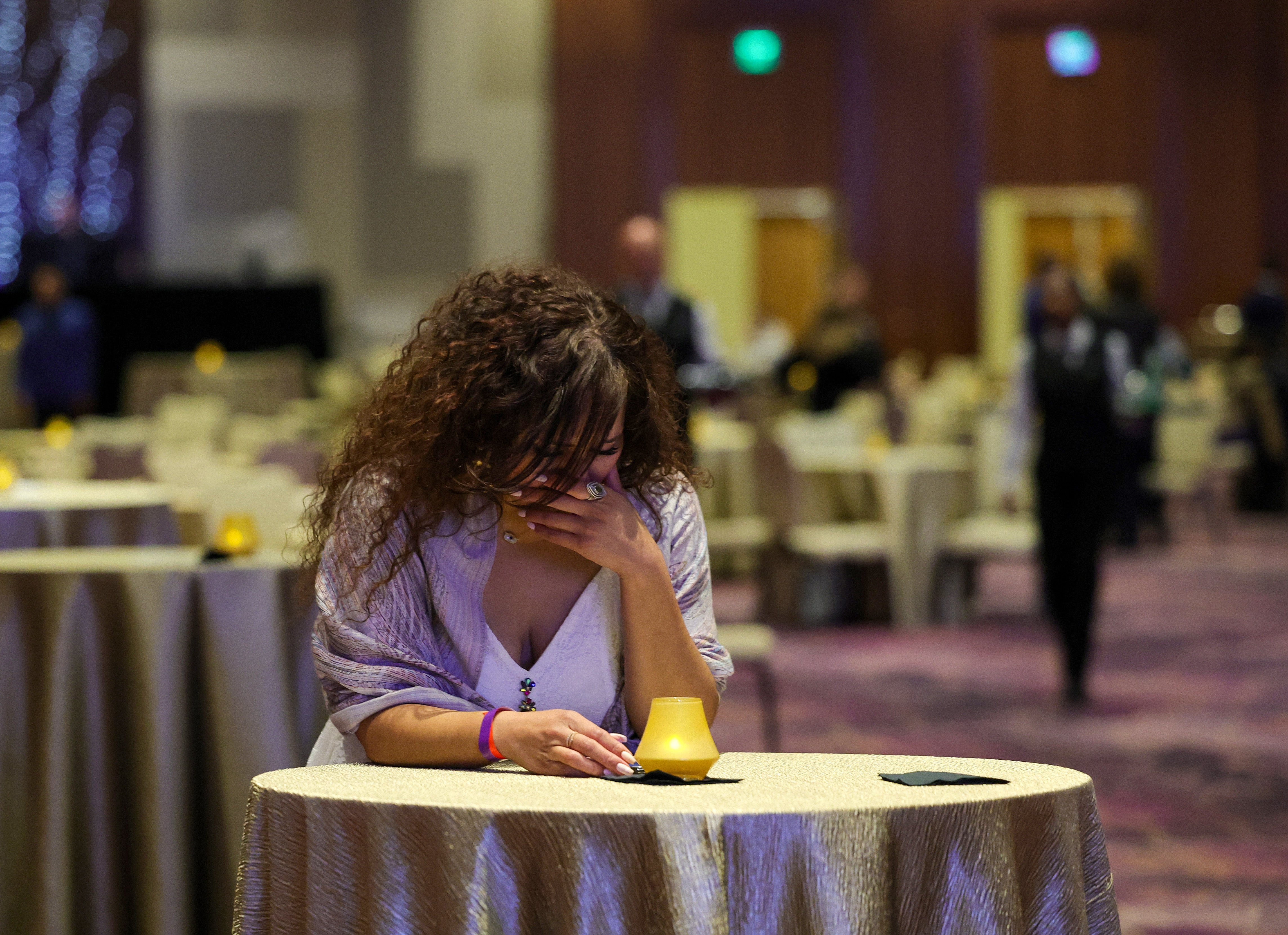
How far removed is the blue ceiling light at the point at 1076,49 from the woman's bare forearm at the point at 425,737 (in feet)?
51.4

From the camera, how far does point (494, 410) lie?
1.98 m

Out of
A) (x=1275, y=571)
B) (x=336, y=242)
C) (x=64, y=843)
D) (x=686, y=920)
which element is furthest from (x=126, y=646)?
(x=336, y=242)

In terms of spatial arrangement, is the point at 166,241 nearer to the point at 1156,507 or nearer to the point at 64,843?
the point at 1156,507

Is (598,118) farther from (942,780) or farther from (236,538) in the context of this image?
(942,780)

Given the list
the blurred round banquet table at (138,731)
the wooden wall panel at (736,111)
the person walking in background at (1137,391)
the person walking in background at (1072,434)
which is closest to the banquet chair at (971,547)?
the person walking in background at (1137,391)

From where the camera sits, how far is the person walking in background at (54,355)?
11.9 m

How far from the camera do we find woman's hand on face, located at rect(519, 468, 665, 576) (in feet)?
6.57

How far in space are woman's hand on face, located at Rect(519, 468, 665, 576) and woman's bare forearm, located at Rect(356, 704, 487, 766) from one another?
8.5 inches

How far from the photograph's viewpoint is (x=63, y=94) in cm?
1842

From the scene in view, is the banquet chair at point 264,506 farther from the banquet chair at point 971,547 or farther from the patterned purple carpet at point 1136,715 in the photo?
the banquet chair at point 971,547

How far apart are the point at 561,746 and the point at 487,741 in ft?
0.30

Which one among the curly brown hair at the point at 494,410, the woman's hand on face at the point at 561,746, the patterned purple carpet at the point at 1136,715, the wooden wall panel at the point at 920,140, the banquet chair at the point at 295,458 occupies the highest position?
the wooden wall panel at the point at 920,140

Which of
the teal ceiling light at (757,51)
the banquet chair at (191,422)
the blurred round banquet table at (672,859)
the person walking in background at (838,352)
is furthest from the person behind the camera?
the teal ceiling light at (757,51)

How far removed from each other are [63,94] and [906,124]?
27.9ft
